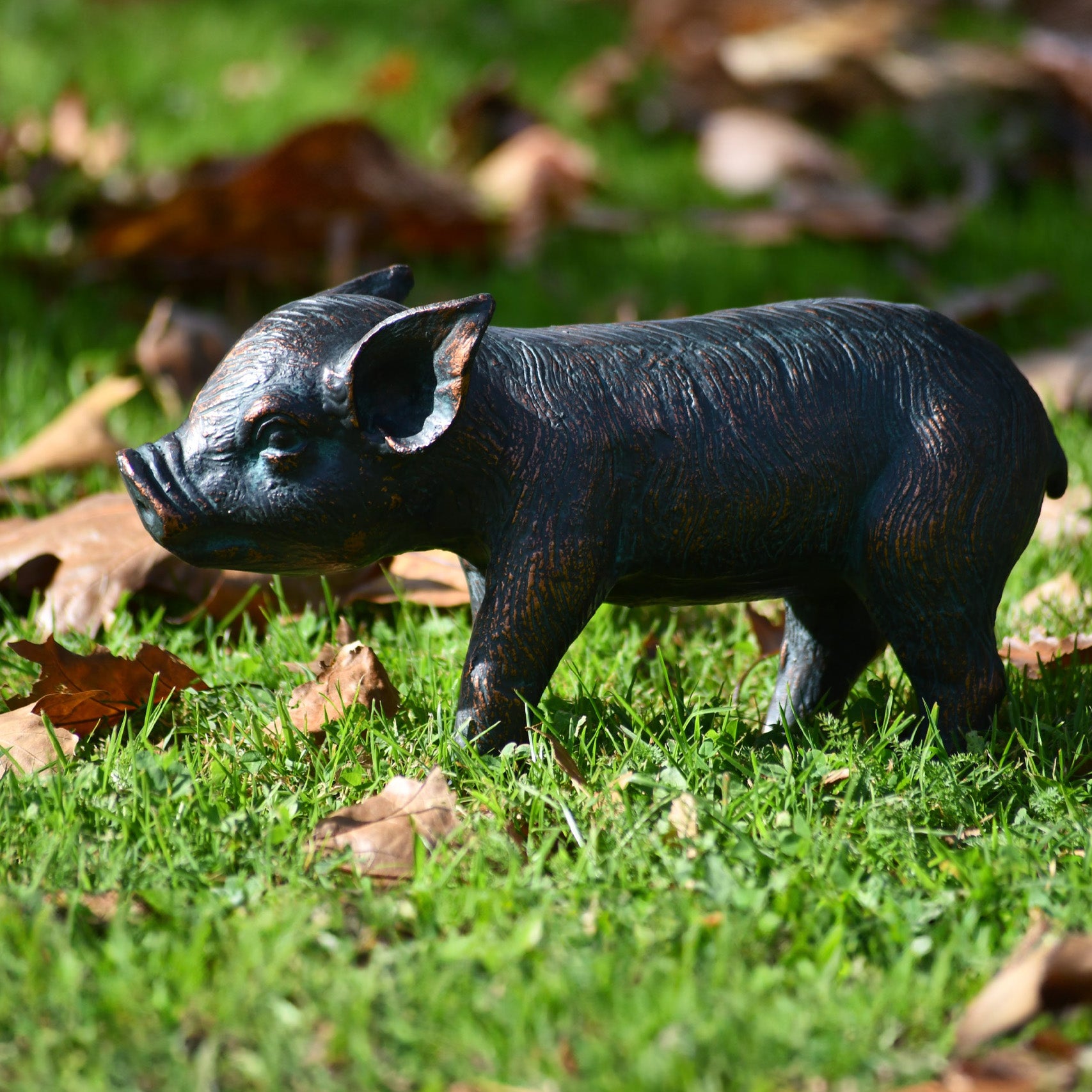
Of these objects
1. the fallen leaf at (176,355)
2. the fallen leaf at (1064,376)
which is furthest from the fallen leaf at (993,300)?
the fallen leaf at (176,355)

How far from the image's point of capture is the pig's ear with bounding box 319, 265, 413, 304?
2.87m

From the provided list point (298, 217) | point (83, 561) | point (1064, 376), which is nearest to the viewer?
point (83, 561)

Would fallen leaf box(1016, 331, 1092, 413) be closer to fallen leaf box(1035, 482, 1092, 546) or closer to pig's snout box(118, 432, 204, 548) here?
fallen leaf box(1035, 482, 1092, 546)

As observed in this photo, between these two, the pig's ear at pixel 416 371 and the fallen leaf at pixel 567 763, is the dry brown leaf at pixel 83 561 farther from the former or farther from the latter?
the fallen leaf at pixel 567 763

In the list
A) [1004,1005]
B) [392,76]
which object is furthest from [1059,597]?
[392,76]

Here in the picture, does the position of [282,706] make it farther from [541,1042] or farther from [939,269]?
[939,269]

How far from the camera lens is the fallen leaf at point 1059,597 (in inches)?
141

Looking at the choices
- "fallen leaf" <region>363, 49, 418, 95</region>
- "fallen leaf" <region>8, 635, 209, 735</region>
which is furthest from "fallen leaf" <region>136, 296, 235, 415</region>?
"fallen leaf" <region>363, 49, 418, 95</region>

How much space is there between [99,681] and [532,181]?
14.4 ft

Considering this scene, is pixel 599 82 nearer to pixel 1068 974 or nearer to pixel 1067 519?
pixel 1067 519

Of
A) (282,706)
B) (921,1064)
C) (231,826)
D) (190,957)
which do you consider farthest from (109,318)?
(921,1064)

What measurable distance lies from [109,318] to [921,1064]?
447 centimetres

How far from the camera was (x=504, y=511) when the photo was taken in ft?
8.41

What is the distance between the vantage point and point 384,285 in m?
2.90
